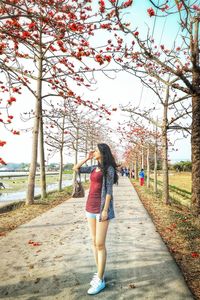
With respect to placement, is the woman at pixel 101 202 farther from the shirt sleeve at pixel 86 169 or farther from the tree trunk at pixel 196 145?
the tree trunk at pixel 196 145

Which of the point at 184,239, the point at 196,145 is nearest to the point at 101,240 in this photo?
the point at 184,239

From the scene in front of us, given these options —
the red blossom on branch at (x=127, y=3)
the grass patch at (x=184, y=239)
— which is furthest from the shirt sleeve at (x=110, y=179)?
the red blossom on branch at (x=127, y=3)

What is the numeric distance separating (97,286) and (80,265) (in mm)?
1131

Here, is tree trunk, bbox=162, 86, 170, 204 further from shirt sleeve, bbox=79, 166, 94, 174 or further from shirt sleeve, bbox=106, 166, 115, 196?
shirt sleeve, bbox=106, 166, 115, 196

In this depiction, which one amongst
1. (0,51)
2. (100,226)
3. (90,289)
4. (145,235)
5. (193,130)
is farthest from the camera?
(193,130)

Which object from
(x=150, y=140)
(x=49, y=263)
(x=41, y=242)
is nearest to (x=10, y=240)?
(x=41, y=242)

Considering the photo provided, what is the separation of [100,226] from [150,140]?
19528mm

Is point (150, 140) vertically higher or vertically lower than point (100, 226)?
higher

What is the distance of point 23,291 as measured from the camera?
407 cm

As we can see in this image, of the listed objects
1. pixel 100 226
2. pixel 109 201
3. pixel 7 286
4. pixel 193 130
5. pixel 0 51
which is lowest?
pixel 7 286

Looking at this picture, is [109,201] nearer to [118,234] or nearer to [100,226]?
[100,226]

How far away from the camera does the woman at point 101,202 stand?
429 centimetres

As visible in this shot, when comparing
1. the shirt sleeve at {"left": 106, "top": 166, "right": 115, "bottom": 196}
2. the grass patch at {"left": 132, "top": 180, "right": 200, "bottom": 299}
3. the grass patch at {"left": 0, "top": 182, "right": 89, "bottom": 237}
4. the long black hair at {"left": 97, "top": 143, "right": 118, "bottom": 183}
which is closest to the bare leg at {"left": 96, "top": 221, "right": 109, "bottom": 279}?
the shirt sleeve at {"left": 106, "top": 166, "right": 115, "bottom": 196}

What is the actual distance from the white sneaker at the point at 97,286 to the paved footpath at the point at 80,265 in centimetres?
7
